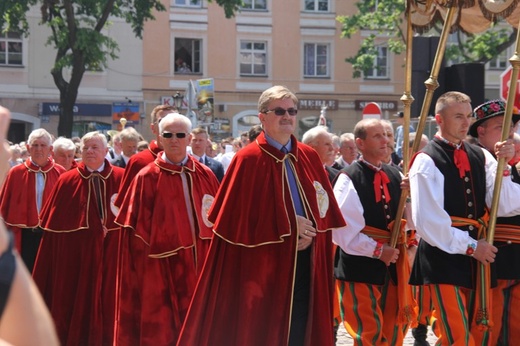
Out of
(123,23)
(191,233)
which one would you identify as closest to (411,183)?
(191,233)

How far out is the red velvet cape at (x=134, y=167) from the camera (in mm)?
7934

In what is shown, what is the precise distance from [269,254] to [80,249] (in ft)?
11.5

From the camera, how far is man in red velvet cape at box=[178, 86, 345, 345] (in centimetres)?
603

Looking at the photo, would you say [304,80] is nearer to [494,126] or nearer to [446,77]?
[446,77]

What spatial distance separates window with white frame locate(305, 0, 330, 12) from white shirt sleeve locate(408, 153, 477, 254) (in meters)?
33.8

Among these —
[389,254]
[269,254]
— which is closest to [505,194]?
[389,254]

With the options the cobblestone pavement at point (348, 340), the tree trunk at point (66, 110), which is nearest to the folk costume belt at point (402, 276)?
the cobblestone pavement at point (348, 340)

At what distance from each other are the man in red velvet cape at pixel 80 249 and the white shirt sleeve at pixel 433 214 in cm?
349

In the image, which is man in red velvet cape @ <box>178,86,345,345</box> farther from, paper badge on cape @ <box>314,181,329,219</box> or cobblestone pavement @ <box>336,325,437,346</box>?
cobblestone pavement @ <box>336,325,437,346</box>

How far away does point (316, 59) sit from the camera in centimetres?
3984

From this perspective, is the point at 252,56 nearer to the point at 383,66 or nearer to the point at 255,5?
the point at 255,5

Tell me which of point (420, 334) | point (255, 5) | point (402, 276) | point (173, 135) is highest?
point (255, 5)

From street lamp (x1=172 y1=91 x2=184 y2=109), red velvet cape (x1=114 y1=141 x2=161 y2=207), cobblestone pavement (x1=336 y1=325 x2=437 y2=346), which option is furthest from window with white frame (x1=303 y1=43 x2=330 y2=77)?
red velvet cape (x1=114 y1=141 x2=161 y2=207)

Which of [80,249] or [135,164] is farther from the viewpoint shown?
[80,249]
